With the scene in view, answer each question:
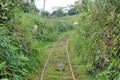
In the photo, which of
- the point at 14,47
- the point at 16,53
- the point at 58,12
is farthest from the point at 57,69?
the point at 58,12

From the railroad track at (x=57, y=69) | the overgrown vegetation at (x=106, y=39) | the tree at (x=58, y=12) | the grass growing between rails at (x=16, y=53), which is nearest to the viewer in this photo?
the overgrown vegetation at (x=106, y=39)

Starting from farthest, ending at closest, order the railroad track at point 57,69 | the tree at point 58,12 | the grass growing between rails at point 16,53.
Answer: the tree at point 58,12
the railroad track at point 57,69
the grass growing between rails at point 16,53

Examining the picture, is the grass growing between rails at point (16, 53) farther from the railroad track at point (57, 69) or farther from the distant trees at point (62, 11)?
the distant trees at point (62, 11)

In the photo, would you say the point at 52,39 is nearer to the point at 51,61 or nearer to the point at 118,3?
the point at 51,61

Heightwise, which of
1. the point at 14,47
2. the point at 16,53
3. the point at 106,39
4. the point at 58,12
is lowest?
the point at 58,12

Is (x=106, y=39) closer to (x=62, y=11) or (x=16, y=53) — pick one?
(x=16, y=53)

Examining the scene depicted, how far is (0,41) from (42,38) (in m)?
16.4

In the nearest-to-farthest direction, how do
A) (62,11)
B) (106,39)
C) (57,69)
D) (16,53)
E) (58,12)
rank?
(106,39), (16,53), (57,69), (58,12), (62,11)

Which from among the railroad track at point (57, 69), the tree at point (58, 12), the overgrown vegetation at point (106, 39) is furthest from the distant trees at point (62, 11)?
the overgrown vegetation at point (106, 39)

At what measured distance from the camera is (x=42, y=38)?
25.6m

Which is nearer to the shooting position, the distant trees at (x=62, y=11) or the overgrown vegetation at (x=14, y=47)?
the overgrown vegetation at (x=14, y=47)

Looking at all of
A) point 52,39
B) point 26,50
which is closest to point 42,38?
point 52,39

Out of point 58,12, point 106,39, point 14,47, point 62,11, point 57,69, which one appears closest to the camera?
point 14,47

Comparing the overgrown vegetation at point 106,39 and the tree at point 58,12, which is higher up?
the overgrown vegetation at point 106,39
